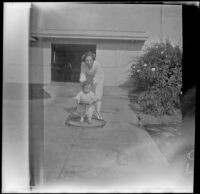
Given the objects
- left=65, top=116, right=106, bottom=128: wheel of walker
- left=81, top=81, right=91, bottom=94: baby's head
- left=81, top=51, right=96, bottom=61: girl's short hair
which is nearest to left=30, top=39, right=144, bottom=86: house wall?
left=81, top=51, right=96, bottom=61: girl's short hair

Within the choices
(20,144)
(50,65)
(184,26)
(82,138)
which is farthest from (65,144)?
(184,26)

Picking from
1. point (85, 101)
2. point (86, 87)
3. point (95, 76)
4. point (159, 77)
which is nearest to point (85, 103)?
point (85, 101)

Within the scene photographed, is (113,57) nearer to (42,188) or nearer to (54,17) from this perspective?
(54,17)

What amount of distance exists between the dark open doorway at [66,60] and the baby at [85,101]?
169 mm

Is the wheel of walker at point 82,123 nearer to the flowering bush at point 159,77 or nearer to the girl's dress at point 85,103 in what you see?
the girl's dress at point 85,103

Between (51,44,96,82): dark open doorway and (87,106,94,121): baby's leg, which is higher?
(51,44,96,82): dark open doorway

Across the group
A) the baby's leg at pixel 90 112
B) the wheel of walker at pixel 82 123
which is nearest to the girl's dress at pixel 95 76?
the baby's leg at pixel 90 112

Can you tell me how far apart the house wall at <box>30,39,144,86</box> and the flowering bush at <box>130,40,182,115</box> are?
0.39 feet

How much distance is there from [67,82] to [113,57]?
0.59 metres

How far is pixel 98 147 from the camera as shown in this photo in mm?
2896

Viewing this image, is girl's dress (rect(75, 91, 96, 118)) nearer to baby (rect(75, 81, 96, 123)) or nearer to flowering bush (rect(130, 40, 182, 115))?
baby (rect(75, 81, 96, 123))

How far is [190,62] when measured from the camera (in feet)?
9.54

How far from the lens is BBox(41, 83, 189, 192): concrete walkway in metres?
2.87

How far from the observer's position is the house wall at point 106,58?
2816 millimetres
